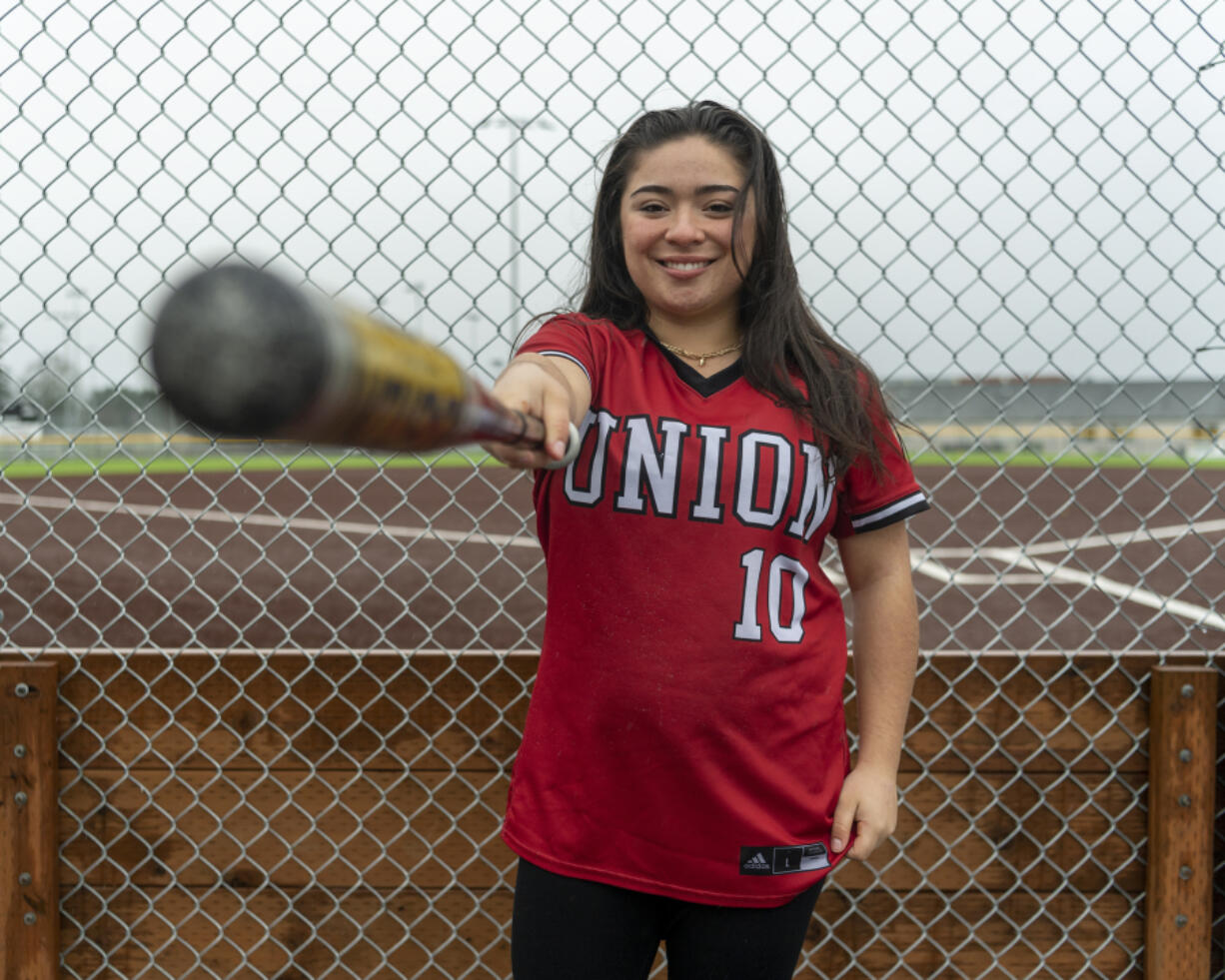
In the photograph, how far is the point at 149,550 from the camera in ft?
33.2

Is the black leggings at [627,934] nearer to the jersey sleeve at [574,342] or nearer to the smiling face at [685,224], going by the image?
the jersey sleeve at [574,342]

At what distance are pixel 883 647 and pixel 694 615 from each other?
377 mm

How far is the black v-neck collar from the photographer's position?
1.43 metres

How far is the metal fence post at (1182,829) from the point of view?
2.11 metres

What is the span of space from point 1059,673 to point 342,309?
6.61 ft

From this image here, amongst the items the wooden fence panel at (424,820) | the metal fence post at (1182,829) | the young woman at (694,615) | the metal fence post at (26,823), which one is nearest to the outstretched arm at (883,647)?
the young woman at (694,615)

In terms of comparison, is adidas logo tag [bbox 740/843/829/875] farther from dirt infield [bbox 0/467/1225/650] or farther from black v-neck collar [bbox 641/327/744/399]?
dirt infield [bbox 0/467/1225/650]

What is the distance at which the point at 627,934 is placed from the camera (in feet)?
4.52

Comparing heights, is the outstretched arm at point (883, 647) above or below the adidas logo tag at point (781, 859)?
above

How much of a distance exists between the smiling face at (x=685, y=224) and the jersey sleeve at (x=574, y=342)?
112mm

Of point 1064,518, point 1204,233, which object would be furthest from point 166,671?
point 1064,518

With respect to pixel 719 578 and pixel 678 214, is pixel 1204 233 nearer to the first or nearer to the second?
pixel 678 214

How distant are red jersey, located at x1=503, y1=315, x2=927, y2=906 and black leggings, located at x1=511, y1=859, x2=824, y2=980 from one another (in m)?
0.04

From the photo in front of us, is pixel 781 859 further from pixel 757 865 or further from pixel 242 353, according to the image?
pixel 242 353
